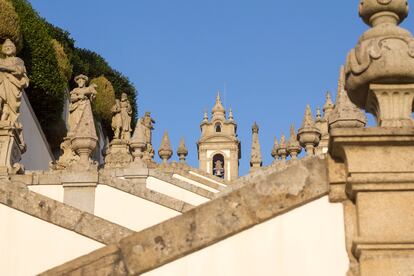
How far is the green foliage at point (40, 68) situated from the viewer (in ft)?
81.7

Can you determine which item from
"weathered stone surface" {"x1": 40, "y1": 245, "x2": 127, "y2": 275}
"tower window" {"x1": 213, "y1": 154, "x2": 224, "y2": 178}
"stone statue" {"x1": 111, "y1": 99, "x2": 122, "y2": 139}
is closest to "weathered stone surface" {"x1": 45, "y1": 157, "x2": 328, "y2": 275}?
"weathered stone surface" {"x1": 40, "y1": 245, "x2": 127, "y2": 275}

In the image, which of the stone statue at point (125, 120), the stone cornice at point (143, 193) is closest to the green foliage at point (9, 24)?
the stone statue at point (125, 120)

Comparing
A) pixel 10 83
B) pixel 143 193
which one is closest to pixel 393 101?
pixel 143 193

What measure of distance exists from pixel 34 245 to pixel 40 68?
17.9 metres

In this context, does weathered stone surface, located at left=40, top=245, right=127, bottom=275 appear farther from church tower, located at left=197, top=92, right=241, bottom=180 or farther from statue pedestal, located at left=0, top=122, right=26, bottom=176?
church tower, located at left=197, top=92, right=241, bottom=180

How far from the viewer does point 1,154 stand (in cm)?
1241

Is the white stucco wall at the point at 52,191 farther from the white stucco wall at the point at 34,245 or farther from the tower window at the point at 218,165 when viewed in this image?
the tower window at the point at 218,165

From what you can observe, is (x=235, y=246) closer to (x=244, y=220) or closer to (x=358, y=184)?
(x=244, y=220)

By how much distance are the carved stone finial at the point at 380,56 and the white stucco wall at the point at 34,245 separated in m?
3.48

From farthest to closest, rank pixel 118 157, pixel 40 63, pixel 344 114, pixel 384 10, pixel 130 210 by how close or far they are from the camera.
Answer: pixel 40 63, pixel 118 157, pixel 130 210, pixel 344 114, pixel 384 10

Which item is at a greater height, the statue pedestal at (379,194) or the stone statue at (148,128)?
the stone statue at (148,128)

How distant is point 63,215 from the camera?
7992mm

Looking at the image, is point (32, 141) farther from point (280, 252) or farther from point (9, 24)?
point (280, 252)

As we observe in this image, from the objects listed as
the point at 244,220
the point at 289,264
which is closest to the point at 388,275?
the point at 289,264
